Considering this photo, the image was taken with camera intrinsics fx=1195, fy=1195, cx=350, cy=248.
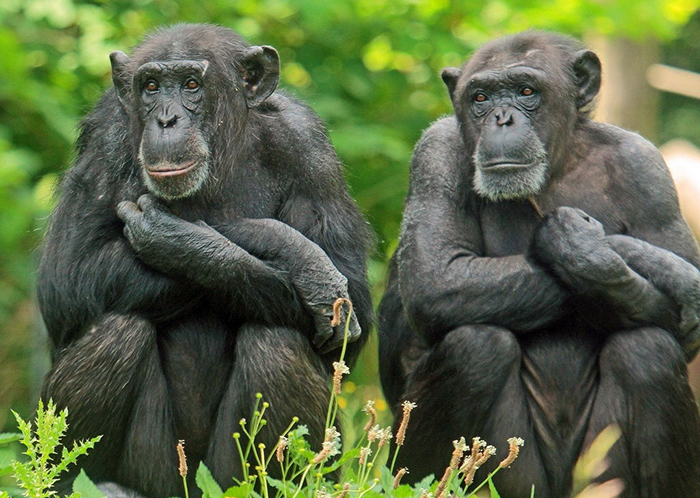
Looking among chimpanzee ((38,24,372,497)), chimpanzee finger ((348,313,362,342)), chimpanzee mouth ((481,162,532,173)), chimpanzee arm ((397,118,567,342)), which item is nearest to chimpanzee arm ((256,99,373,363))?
chimpanzee ((38,24,372,497))

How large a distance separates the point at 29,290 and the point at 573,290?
5347mm

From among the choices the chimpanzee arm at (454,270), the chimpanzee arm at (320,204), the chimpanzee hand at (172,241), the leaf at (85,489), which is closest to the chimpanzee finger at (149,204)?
the chimpanzee hand at (172,241)

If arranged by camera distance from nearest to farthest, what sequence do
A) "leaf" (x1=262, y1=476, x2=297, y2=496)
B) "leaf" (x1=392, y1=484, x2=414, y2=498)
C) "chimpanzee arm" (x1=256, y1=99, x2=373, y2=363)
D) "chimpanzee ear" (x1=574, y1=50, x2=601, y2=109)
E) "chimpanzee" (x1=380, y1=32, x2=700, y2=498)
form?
"leaf" (x1=262, y1=476, x2=297, y2=496), "leaf" (x1=392, y1=484, x2=414, y2=498), "chimpanzee" (x1=380, y1=32, x2=700, y2=498), "chimpanzee arm" (x1=256, y1=99, x2=373, y2=363), "chimpanzee ear" (x1=574, y1=50, x2=601, y2=109)

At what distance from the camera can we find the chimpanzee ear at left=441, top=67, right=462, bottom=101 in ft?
19.9

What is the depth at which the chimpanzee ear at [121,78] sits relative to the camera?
570cm

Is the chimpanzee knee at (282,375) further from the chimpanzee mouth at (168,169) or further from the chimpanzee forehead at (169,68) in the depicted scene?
the chimpanzee forehead at (169,68)

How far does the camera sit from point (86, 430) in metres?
5.41

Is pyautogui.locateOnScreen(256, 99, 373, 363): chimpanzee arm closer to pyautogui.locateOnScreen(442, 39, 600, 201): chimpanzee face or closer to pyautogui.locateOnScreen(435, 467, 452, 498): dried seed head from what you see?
pyautogui.locateOnScreen(442, 39, 600, 201): chimpanzee face

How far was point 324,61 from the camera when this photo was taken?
10.2 m

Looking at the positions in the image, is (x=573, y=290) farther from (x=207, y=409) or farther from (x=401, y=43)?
(x=401, y=43)

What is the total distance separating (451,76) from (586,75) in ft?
2.22

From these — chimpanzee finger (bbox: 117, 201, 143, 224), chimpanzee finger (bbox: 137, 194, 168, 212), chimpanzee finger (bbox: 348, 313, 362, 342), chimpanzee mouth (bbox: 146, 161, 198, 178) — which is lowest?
chimpanzee finger (bbox: 348, 313, 362, 342)

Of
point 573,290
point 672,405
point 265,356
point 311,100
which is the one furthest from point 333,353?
point 311,100

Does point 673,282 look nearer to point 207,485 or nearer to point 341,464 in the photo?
point 341,464
